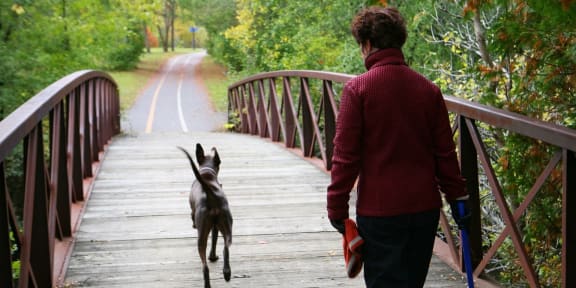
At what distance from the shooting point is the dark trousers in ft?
9.23

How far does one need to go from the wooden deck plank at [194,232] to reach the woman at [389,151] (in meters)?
1.34

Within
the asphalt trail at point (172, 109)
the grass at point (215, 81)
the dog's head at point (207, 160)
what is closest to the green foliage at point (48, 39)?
the asphalt trail at point (172, 109)

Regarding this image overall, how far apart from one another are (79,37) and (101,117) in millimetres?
7769

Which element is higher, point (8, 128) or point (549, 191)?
point (8, 128)

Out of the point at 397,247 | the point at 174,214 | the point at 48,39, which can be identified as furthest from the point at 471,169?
the point at 48,39

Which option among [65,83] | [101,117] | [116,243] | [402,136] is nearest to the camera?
[402,136]

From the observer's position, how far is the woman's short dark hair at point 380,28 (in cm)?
274

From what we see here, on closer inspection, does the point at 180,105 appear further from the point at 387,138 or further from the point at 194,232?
the point at 387,138

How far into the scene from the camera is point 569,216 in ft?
9.71

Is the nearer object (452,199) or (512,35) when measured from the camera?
(452,199)

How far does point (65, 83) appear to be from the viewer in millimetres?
5297

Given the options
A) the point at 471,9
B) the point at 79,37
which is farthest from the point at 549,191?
the point at 79,37

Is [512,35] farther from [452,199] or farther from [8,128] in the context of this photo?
[8,128]

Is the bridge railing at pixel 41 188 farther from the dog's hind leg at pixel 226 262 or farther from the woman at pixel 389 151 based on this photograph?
the woman at pixel 389 151
